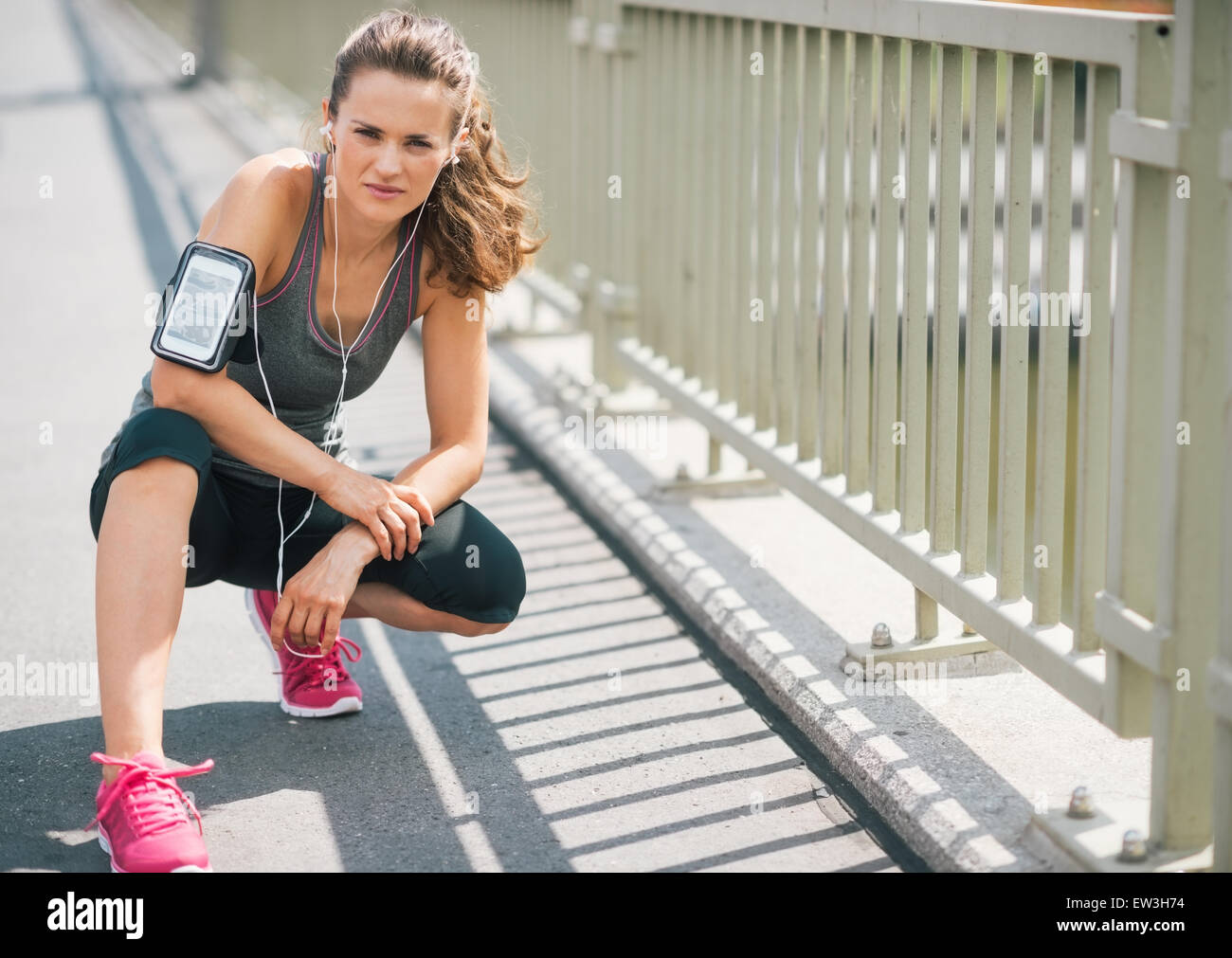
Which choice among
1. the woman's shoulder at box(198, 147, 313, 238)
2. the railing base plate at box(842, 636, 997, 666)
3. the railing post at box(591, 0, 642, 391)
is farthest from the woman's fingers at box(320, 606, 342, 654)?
the railing post at box(591, 0, 642, 391)

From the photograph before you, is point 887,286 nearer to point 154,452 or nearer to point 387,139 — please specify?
point 387,139

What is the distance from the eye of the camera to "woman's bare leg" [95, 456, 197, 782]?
2791 millimetres

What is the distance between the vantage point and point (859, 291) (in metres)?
3.69

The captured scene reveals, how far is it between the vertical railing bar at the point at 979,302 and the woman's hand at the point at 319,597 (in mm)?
1210

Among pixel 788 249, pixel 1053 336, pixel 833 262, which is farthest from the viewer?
pixel 788 249

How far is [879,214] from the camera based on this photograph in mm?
3516

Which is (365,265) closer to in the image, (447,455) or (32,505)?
(447,455)

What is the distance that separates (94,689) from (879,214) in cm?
209

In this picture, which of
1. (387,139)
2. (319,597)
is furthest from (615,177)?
(319,597)

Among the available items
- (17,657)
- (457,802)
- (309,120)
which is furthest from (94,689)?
(309,120)

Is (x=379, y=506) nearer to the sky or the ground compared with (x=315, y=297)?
nearer to the ground

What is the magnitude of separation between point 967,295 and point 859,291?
0.43 meters

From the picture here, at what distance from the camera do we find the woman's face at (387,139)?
9.93 ft

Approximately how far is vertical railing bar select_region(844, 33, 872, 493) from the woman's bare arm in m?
1.25
